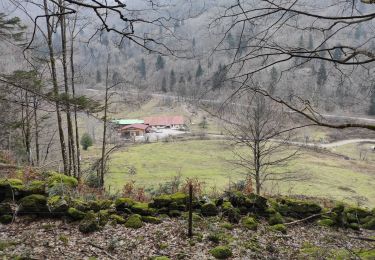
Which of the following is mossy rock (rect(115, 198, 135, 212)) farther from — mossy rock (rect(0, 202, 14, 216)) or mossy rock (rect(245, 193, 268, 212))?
mossy rock (rect(245, 193, 268, 212))

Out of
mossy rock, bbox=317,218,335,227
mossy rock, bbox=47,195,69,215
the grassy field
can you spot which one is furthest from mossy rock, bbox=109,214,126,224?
the grassy field

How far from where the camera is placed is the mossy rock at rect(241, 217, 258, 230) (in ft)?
23.2

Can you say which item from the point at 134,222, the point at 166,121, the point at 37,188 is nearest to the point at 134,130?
the point at 166,121

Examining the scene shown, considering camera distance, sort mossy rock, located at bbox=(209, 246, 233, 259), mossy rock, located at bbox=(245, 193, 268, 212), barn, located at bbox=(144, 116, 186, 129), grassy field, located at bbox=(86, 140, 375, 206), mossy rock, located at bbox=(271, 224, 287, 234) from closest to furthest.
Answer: mossy rock, located at bbox=(209, 246, 233, 259)
mossy rock, located at bbox=(271, 224, 287, 234)
mossy rock, located at bbox=(245, 193, 268, 212)
grassy field, located at bbox=(86, 140, 375, 206)
barn, located at bbox=(144, 116, 186, 129)

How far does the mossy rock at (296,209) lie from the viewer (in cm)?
827

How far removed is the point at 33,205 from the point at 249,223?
4315 millimetres

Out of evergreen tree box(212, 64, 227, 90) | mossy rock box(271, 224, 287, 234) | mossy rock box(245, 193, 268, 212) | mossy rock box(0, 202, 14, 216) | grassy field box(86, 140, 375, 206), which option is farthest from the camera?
grassy field box(86, 140, 375, 206)

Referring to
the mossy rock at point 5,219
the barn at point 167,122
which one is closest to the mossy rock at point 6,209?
the mossy rock at point 5,219

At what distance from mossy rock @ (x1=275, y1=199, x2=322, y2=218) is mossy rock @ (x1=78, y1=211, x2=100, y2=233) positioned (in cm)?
441

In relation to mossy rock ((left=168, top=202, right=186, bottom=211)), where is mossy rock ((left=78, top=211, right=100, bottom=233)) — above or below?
above

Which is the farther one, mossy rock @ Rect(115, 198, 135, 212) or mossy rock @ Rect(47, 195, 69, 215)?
mossy rock @ Rect(115, 198, 135, 212)

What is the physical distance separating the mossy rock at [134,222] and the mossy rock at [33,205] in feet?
4.93

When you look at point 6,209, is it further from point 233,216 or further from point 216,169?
point 216,169

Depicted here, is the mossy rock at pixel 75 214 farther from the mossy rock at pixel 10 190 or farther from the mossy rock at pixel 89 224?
the mossy rock at pixel 10 190
